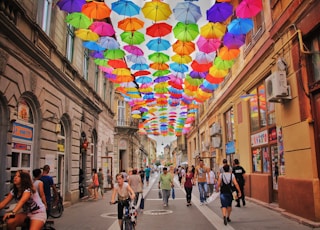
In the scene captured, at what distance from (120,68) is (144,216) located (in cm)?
812

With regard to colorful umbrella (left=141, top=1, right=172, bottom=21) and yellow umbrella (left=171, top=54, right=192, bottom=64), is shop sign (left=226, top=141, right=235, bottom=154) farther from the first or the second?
colorful umbrella (left=141, top=1, right=172, bottom=21)

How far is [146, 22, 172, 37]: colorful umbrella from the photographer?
39.8ft

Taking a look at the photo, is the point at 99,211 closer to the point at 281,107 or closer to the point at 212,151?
the point at 281,107

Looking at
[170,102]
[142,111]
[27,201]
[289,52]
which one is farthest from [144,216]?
[142,111]

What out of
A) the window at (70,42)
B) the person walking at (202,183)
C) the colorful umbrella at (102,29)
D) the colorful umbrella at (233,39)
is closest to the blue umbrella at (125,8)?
the colorful umbrella at (102,29)

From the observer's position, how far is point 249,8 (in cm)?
1122

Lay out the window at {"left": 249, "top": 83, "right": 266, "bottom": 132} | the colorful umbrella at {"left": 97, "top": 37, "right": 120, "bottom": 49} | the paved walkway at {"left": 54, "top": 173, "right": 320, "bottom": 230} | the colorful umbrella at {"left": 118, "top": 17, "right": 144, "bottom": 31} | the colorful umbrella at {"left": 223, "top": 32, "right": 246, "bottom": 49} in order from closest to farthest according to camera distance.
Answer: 1. the paved walkway at {"left": 54, "top": 173, "right": 320, "bottom": 230}
2. the colorful umbrella at {"left": 118, "top": 17, "right": 144, "bottom": 31}
3. the colorful umbrella at {"left": 223, "top": 32, "right": 246, "bottom": 49}
4. the colorful umbrella at {"left": 97, "top": 37, "right": 120, "bottom": 49}
5. the window at {"left": 249, "top": 83, "right": 266, "bottom": 132}

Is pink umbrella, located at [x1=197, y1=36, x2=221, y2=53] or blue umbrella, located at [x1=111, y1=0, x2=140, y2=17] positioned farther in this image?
pink umbrella, located at [x1=197, y1=36, x2=221, y2=53]

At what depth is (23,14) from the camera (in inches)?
382

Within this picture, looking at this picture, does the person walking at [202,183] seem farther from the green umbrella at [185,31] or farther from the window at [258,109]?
the green umbrella at [185,31]

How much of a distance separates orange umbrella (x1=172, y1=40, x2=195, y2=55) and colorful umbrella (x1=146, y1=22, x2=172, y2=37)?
132 centimetres

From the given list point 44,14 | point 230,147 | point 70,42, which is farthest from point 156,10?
point 230,147

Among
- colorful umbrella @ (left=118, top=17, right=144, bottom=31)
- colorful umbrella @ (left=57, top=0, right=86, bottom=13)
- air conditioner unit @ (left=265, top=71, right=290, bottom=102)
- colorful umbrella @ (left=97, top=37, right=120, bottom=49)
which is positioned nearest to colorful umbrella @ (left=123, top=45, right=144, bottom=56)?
colorful umbrella @ (left=97, top=37, right=120, bottom=49)

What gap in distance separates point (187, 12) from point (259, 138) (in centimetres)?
675
